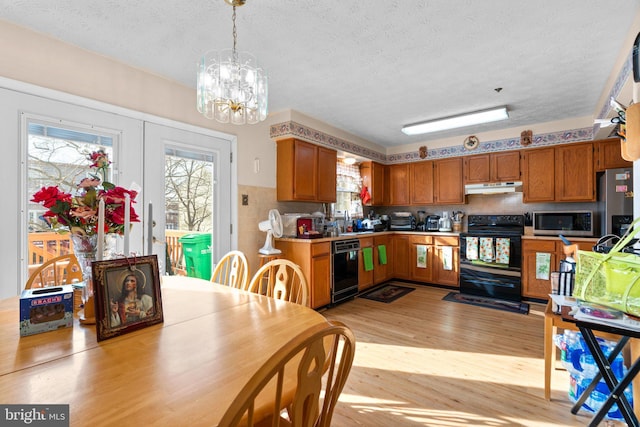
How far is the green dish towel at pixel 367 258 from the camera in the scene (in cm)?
434

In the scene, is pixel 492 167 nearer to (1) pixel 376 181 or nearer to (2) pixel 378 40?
(1) pixel 376 181

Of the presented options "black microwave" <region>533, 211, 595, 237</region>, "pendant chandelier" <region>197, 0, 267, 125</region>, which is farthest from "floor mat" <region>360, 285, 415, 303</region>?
"pendant chandelier" <region>197, 0, 267, 125</region>

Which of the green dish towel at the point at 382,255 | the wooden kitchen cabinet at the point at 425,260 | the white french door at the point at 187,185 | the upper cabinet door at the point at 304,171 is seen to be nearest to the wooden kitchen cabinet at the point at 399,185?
the wooden kitchen cabinet at the point at 425,260

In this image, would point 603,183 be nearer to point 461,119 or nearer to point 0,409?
point 461,119

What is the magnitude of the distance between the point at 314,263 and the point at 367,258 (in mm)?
1142

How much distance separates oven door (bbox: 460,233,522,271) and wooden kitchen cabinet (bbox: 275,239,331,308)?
2078 millimetres

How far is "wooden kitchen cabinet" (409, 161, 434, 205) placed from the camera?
503 cm

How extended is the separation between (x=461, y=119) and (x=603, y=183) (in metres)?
1.84

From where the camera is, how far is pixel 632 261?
1.31 metres

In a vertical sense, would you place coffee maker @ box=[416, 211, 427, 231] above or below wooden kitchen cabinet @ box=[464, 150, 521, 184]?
below

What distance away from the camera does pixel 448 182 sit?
15.9 feet

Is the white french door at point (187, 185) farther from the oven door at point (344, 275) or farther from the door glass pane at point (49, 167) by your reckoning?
the oven door at point (344, 275)

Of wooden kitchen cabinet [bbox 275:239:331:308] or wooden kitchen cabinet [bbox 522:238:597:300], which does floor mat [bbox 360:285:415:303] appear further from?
wooden kitchen cabinet [bbox 522:238:597:300]

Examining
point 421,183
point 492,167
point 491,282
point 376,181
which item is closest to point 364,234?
point 376,181
